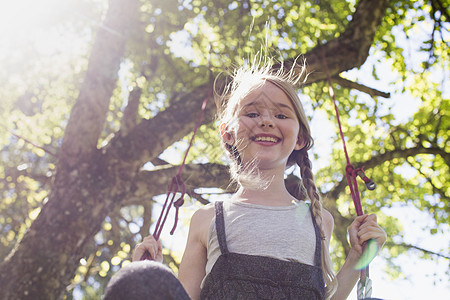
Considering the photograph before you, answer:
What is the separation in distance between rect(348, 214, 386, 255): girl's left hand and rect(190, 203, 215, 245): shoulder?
2.06 feet

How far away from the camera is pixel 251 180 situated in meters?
1.98

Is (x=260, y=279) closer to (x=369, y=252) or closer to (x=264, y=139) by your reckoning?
(x=369, y=252)

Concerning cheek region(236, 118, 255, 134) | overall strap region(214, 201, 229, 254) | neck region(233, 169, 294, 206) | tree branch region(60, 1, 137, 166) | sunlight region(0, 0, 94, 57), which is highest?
sunlight region(0, 0, 94, 57)

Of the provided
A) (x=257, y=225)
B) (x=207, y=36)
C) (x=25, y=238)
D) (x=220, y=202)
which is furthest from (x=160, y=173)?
(x=207, y=36)

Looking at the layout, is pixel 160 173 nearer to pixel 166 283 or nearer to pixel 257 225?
pixel 257 225

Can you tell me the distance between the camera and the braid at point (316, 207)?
1817 millimetres

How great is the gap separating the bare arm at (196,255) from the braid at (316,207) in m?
→ 0.47

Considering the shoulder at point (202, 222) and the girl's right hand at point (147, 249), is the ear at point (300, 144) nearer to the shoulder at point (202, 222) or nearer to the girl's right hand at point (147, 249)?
the shoulder at point (202, 222)

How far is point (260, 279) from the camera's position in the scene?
1671 millimetres

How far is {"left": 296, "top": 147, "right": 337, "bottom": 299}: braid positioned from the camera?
1817 millimetres

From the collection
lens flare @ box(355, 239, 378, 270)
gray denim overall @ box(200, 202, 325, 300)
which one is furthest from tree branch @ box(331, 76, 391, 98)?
gray denim overall @ box(200, 202, 325, 300)

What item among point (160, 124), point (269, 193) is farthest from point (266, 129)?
point (160, 124)

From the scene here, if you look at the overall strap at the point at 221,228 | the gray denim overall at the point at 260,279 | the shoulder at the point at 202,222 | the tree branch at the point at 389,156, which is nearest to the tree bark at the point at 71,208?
the shoulder at the point at 202,222

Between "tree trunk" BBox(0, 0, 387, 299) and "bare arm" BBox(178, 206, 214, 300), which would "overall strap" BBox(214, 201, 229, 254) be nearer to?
"bare arm" BBox(178, 206, 214, 300)
